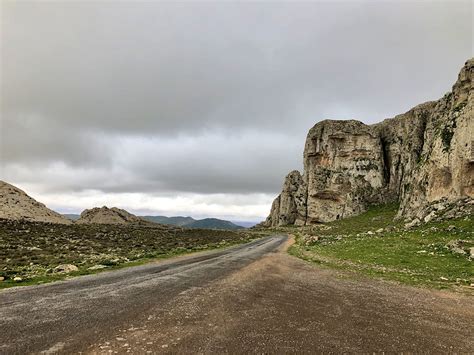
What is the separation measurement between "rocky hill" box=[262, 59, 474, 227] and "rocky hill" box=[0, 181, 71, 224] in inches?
4047

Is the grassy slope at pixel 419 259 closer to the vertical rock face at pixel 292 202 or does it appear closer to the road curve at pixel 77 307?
the road curve at pixel 77 307

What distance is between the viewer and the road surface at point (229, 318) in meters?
8.21

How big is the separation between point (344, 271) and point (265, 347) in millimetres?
16477

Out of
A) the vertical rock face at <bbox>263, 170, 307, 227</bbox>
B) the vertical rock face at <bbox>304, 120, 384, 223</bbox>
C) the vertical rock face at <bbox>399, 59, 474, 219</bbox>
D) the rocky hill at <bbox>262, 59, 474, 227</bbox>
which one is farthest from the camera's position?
the vertical rock face at <bbox>263, 170, 307, 227</bbox>

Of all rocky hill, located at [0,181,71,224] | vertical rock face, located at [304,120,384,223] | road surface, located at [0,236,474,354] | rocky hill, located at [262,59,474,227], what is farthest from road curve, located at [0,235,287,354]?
vertical rock face, located at [304,120,384,223]

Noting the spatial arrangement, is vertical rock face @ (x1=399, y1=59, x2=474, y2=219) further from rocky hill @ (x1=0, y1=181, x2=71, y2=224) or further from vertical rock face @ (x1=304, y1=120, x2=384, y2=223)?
rocky hill @ (x1=0, y1=181, x2=71, y2=224)

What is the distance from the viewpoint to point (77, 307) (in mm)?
11547

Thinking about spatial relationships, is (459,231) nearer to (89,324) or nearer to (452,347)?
(452,347)

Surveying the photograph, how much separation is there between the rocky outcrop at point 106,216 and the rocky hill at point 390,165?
255 feet

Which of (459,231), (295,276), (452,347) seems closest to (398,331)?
(452,347)

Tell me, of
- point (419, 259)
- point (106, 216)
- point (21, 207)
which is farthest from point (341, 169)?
point (21, 207)

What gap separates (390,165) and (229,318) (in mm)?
127138

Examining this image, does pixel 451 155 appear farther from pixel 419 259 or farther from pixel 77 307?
pixel 77 307

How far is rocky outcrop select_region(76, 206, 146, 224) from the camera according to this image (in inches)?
5738
